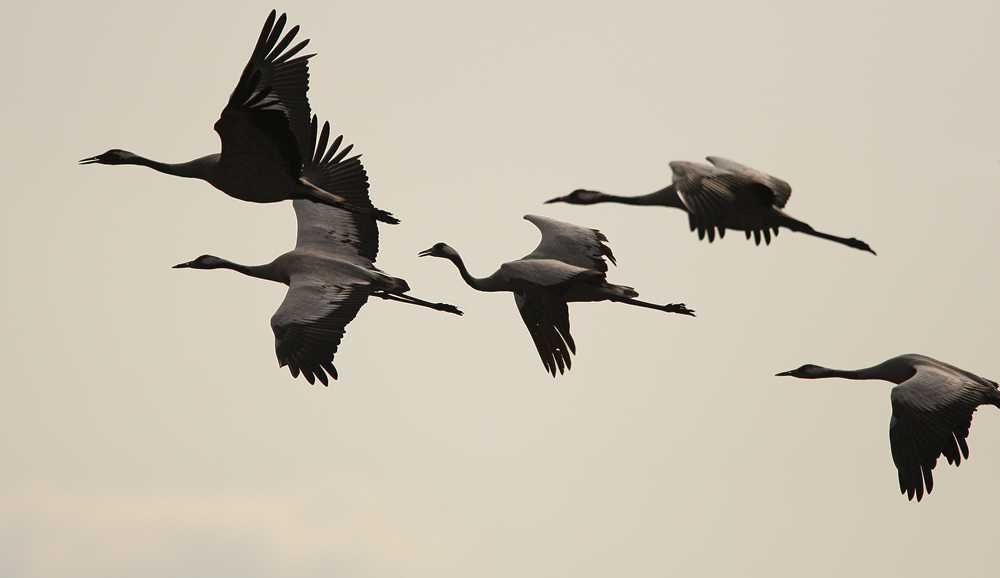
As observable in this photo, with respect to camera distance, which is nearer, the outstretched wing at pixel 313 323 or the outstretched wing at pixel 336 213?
the outstretched wing at pixel 313 323

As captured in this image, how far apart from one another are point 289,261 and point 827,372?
7.25 m

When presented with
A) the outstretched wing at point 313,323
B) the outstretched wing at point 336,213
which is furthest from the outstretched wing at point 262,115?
the outstretched wing at point 336,213

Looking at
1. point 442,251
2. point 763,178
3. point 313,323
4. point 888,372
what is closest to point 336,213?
point 442,251

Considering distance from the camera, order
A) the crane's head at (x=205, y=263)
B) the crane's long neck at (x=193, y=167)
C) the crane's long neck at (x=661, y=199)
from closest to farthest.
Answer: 1. the crane's long neck at (x=193, y=167)
2. the crane's long neck at (x=661, y=199)
3. the crane's head at (x=205, y=263)

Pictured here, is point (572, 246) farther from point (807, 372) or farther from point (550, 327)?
point (807, 372)

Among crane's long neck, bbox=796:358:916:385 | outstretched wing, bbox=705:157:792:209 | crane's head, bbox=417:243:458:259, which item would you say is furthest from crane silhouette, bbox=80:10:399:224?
crane's long neck, bbox=796:358:916:385

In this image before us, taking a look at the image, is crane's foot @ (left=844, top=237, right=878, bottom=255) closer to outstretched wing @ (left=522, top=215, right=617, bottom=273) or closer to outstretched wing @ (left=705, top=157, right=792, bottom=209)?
outstretched wing @ (left=705, top=157, right=792, bottom=209)

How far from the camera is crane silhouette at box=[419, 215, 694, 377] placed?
1409cm

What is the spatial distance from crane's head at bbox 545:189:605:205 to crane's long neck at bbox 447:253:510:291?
116 cm

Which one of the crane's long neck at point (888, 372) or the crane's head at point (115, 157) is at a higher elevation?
the crane's head at point (115, 157)

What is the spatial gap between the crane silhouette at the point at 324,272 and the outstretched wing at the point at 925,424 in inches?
224

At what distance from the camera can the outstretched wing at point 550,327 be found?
553 inches

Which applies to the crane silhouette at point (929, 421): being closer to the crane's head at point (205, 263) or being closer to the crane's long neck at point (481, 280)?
the crane's long neck at point (481, 280)

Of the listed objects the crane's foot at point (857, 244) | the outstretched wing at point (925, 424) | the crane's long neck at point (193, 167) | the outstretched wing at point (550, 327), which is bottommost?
the outstretched wing at point (925, 424)
